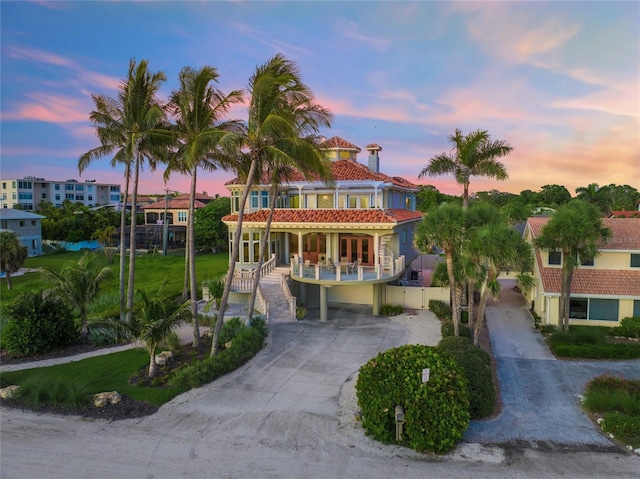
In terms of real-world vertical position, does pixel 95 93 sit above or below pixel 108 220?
above

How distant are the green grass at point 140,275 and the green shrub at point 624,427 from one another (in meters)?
20.5

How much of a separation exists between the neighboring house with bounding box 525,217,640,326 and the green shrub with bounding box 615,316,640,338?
1056mm

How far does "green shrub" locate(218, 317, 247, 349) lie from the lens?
18453 millimetres

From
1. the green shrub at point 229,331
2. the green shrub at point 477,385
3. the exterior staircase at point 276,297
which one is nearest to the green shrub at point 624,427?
the green shrub at point 477,385

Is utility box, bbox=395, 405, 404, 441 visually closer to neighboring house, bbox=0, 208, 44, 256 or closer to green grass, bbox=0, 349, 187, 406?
green grass, bbox=0, 349, 187, 406

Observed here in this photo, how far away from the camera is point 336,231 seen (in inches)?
1022

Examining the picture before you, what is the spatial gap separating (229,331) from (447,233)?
1045 centimetres

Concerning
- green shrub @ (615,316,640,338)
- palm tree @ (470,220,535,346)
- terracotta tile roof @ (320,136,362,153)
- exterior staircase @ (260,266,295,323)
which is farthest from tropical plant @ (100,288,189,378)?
green shrub @ (615,316,640,338)

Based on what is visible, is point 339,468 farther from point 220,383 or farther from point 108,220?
point 108,220

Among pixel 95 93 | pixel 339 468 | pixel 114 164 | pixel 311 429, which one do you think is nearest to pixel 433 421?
pixel 339 468

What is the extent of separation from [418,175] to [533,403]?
1447 cm

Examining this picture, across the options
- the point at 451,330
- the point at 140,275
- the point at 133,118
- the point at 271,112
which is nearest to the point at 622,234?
the point at 451,330

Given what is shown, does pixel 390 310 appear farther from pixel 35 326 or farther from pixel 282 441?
pixel 35 326

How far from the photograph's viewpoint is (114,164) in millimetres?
20344
